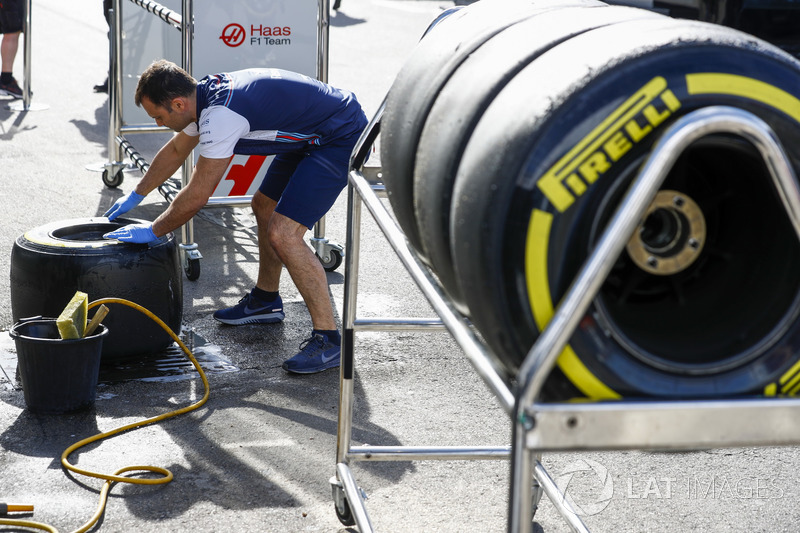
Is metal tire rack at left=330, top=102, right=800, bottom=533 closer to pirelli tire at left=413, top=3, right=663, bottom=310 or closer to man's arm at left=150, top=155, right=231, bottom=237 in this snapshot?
pirelli tire at left=413, top=3, right=663, bottom=310

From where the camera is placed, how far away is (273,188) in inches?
193

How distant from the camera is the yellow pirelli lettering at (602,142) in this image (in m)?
1.55

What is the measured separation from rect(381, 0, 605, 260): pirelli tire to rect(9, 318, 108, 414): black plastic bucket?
1844mm

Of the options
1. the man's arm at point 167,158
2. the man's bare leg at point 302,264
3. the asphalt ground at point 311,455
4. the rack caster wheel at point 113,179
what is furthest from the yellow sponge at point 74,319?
the rack caster wheel at point 113,179

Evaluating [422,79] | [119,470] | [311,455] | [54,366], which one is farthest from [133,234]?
[422,79]

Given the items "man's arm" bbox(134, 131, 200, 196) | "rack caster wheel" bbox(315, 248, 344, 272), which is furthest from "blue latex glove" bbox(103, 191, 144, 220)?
"rack caster wheel" bbox(315, 248, 344, 272)

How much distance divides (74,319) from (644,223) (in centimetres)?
264

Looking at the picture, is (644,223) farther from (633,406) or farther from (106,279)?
(106,279)

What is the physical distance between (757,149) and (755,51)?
18cm

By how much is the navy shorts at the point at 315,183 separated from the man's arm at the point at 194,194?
1.15 ft

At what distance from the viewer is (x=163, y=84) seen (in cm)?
434

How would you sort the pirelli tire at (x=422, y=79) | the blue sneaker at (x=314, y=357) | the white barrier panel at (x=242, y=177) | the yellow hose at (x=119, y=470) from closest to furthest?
1. the pirelli tire at (x=422, y=79)
2. the yellow hose at (x=119, y=470)
3. the blue sneaker at (x=314, y=357)
4. the white barrier panel at (x=242, y=177)

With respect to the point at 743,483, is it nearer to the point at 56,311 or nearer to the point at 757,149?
the point at 757,149

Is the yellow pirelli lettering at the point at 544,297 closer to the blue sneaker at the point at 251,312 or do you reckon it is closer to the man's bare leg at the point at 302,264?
the man's bare leg at the point at 302,264
